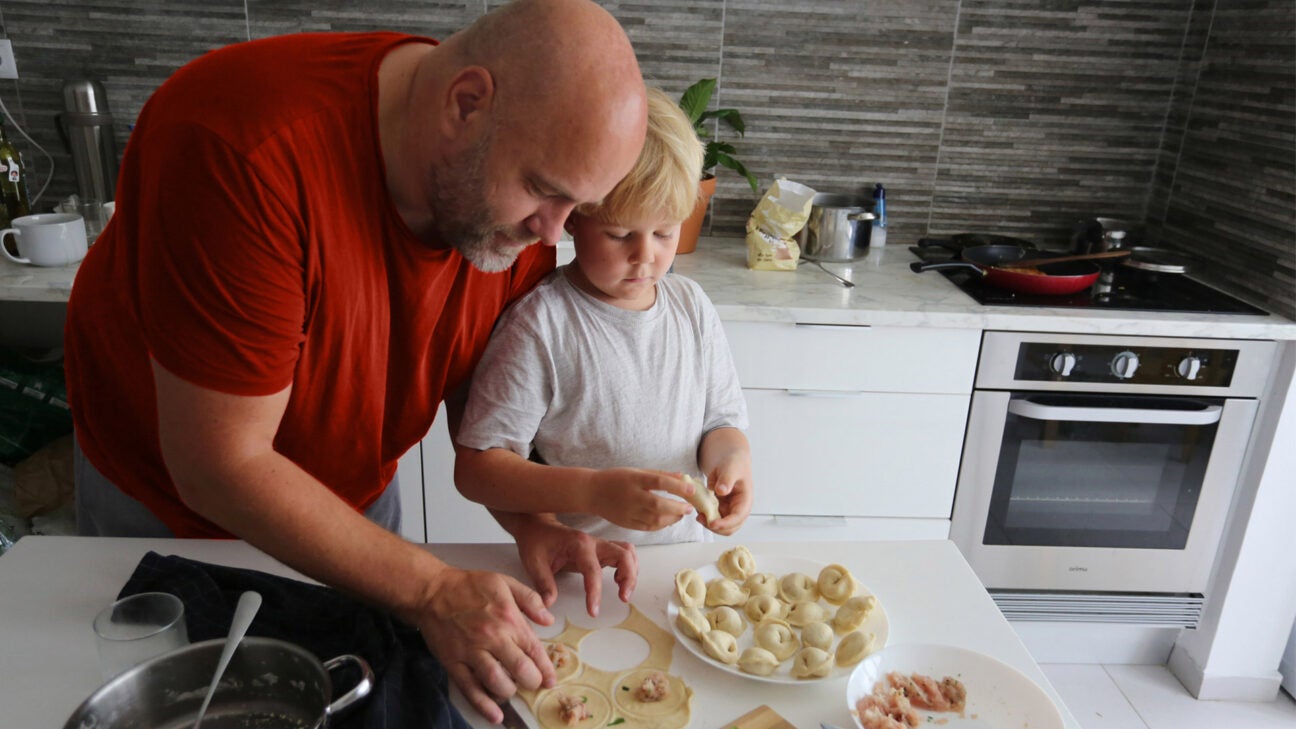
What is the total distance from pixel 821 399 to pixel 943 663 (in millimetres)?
1144

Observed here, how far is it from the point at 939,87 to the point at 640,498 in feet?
5.95

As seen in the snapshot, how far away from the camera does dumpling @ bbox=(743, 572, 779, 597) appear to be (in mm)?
1018

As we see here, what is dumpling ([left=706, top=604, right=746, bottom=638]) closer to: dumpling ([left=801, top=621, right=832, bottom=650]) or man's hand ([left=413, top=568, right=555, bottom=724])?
dumpling ([left=801, top=621, right=832, bottom=650])

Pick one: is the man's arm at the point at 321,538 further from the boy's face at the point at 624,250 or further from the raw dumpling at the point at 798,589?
the boy's face at the point at 624,250

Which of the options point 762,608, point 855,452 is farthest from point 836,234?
point 762,608

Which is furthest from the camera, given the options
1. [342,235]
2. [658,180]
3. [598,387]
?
[598,387]

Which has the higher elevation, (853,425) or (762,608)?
(762,608)

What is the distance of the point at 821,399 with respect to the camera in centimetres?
203

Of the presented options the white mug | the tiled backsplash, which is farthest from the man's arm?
the tiled backsplash

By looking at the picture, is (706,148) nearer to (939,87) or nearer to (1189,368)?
(939,87)

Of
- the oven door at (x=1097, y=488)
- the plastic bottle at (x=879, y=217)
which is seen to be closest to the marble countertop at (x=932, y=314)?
the oven door at (x=1097, y=488)

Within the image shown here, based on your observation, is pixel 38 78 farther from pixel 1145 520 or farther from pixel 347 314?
pixel 1145 520

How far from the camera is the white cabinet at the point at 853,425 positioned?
Answer: 1.98 m

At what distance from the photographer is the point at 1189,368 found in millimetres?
1989
